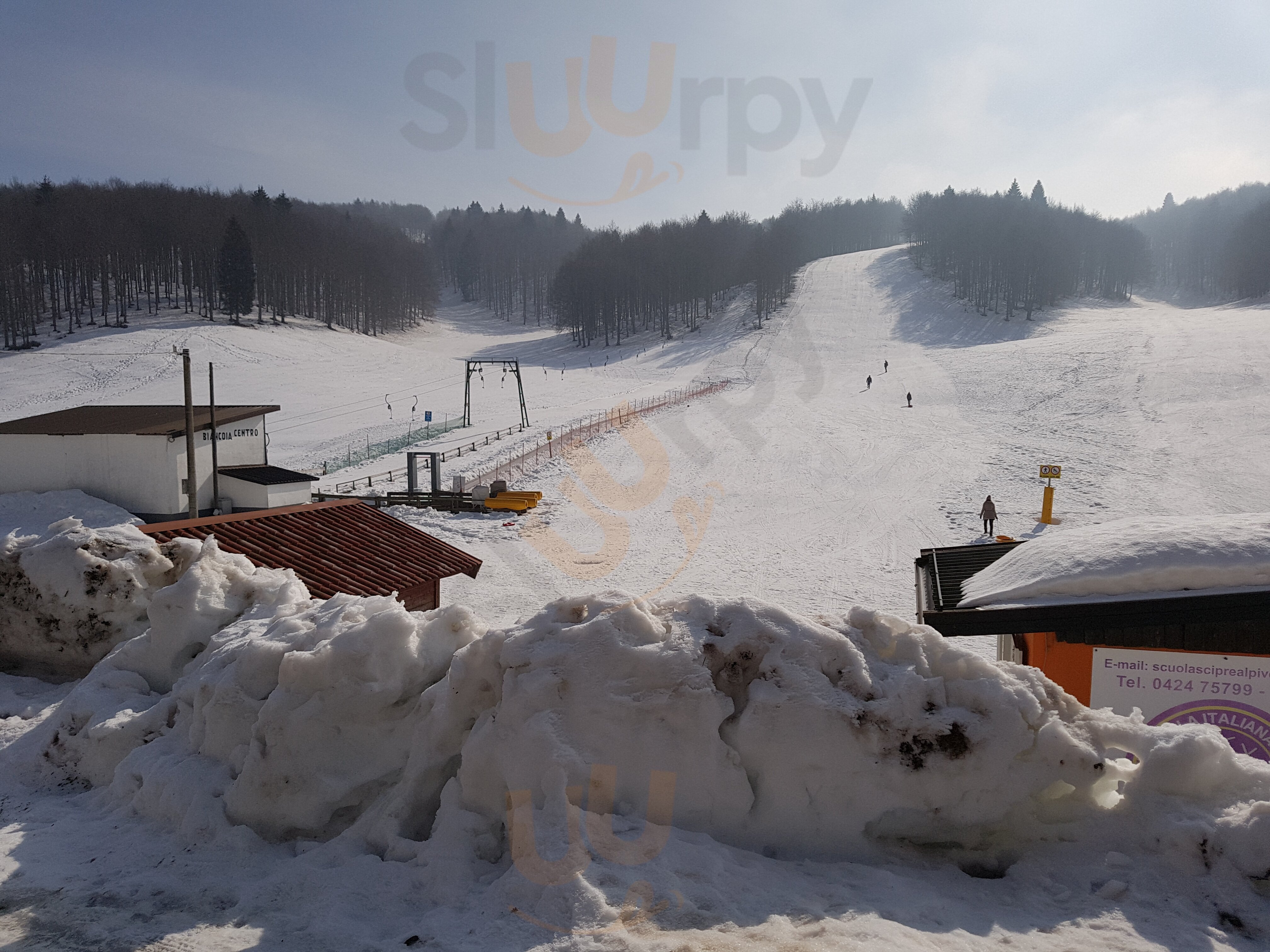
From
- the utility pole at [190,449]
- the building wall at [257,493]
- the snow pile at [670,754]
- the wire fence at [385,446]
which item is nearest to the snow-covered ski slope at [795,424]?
the wire fence at [385,446]

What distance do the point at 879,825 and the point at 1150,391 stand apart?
47.5m

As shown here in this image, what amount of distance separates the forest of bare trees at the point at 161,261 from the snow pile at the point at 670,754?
8214 centimetres

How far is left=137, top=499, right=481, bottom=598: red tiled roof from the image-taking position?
9.32 meters

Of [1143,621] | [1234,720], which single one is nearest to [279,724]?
[1143,621]

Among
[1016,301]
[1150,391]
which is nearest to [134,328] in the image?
[1150,391]

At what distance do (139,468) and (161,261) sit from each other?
231ft

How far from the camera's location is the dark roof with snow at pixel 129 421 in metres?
24.4

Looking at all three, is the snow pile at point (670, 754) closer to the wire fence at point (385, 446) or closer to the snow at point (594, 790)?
the snow at point (594, 790)

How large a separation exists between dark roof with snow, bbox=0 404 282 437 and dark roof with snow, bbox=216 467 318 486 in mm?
1213

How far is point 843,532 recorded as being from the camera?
23.4m

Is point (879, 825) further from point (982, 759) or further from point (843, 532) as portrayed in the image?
point (843, 532)

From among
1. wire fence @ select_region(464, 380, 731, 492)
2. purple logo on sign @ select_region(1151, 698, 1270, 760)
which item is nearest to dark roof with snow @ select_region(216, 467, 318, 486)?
wire fence @ select_region(464, 380, 731, 492)

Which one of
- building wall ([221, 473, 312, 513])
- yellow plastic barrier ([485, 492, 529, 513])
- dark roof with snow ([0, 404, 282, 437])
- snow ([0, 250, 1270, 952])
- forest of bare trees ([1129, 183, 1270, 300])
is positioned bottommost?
yellow plastic barrier ([485, 492, 529, 513])

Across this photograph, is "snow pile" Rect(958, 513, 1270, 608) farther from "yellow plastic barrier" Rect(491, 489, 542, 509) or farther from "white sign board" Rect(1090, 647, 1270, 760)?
"yellow plastic barrier" Rect(491, 489, 542, 509)
